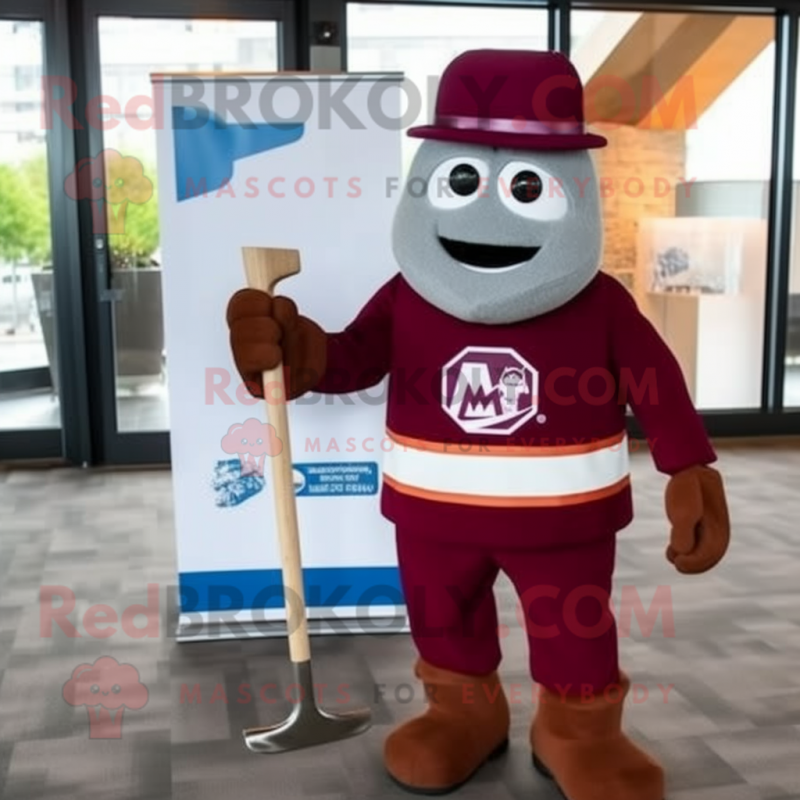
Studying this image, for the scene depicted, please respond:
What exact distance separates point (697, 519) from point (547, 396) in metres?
0.36

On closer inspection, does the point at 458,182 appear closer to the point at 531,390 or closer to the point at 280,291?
the point at 531,390

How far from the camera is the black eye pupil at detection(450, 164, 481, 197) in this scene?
2.11 m

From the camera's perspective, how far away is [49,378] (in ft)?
18.6

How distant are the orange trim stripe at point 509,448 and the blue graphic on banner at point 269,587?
107cm

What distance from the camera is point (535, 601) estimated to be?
7.08 ft

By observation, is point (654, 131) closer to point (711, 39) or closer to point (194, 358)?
point (711, 39)

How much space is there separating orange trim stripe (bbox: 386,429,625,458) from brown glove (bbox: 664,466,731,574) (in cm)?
15

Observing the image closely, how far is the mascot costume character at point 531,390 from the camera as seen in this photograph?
6.83ft

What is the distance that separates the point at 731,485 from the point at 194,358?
2974 mm

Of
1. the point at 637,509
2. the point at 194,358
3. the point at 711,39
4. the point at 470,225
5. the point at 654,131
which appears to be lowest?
the point at 637,509

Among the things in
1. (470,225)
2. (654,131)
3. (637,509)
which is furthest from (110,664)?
(654,131)

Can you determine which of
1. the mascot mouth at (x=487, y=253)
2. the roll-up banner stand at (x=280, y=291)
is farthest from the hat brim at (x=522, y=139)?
the roll-up banner stand at (x=280, y=291)

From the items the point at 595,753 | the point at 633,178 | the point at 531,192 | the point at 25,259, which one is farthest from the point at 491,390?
the point at 633,178

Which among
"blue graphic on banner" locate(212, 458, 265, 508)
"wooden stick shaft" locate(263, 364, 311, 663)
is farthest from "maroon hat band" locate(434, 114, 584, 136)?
"blue graphic on banner" locate(212, 458, 265, 508)
